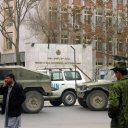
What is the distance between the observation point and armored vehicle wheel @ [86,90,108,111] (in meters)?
20.3

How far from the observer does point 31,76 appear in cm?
1917

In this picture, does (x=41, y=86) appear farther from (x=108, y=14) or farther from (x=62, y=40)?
(x=62, y=40)

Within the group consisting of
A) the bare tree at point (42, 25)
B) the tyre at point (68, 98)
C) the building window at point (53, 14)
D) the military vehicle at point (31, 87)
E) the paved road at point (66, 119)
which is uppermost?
the building window at point (53, 14)

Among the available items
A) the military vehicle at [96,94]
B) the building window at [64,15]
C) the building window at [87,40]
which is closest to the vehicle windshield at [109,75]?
the military vehicle at [96,94]

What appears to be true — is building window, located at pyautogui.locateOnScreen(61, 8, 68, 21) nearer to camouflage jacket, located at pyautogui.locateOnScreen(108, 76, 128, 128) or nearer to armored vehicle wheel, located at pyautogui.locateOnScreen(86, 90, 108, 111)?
armored vehicle wheel, located at pyautogui.locateOnScreen(86, 90, 108, 111)

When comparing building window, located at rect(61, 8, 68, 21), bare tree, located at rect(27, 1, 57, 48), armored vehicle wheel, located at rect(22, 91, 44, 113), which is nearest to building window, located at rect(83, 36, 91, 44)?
building window, located at rect(61, 8, 68, 21)

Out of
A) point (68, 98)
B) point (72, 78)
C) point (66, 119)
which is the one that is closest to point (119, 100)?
point (66, 119)

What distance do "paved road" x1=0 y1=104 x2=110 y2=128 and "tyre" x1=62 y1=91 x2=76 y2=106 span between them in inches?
83.8

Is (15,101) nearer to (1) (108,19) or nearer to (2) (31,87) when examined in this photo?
(2) (31,87)

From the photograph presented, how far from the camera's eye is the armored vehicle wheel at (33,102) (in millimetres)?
18844

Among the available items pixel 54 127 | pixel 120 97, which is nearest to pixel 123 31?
pixel 54 127

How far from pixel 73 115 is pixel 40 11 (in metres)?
39.6

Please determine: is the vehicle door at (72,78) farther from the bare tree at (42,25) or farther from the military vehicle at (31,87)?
the bare tree at (42,25)

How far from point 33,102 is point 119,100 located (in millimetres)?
12839
